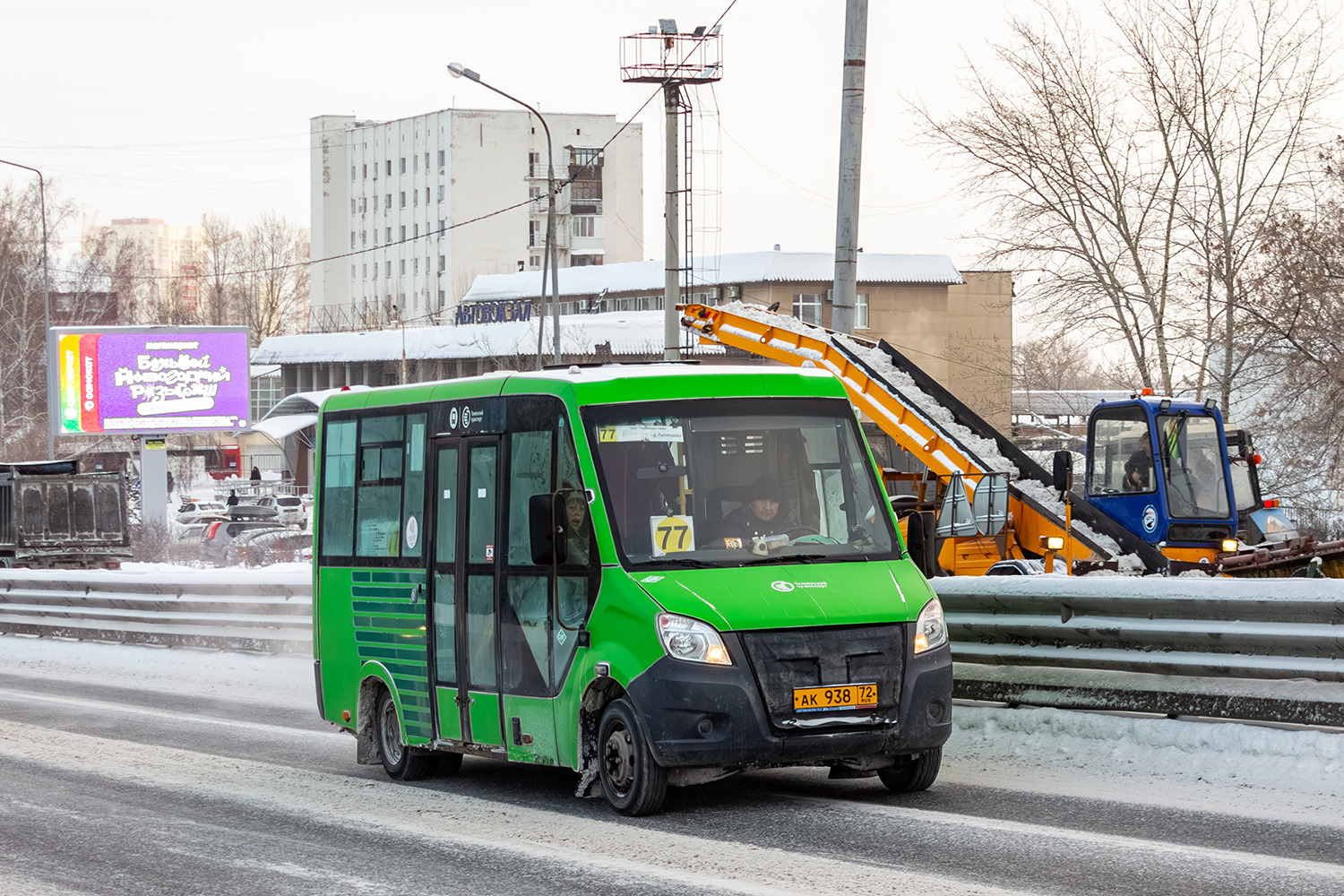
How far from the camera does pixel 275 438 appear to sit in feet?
278

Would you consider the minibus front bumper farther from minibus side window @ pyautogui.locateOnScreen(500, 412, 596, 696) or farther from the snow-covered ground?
the snow-covered ground

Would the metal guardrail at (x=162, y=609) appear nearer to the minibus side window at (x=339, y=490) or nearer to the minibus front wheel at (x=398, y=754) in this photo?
the minibus side window at (x=339, y=490)

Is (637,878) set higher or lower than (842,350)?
lower

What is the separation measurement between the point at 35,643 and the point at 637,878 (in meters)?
17.7

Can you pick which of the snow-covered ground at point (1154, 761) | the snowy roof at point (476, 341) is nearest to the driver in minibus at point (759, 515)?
the snow-covered ground at point (1154, 761)

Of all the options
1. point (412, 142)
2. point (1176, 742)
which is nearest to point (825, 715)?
point (1176, 742)

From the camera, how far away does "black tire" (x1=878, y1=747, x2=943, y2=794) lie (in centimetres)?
870

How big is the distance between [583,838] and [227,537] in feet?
126

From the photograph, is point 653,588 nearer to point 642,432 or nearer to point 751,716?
point 751,716

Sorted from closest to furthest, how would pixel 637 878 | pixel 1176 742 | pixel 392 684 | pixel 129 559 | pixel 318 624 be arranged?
pixel 637 878 → pixel 1176 742 → pixel 392 684 → pixel 318 624 → pixel 129 559

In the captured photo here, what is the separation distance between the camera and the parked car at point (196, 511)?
58062 millimetres

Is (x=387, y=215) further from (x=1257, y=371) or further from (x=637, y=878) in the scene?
(x=637, y=878)

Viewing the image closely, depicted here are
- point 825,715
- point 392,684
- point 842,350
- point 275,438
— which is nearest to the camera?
point 825,715

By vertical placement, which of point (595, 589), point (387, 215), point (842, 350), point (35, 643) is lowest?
point (35, 643)
